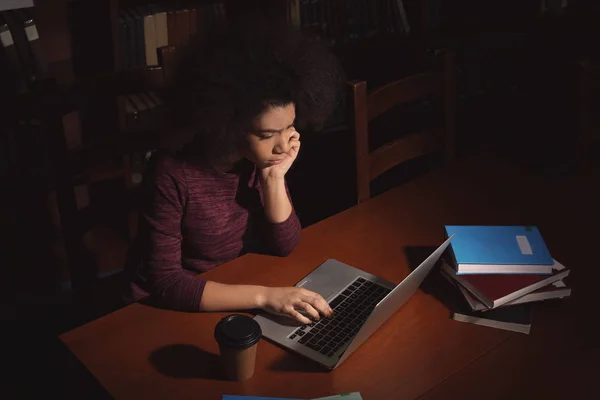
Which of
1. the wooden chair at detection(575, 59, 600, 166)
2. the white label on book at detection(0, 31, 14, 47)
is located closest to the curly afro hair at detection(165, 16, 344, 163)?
the wooden chair at detection(575, 59, 600, 166)

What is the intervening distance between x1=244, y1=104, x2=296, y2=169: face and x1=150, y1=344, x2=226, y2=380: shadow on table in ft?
1.38

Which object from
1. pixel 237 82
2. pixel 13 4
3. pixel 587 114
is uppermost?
pixel 13 4

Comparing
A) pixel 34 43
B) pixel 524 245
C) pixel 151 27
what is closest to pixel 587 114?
pixel 524 245

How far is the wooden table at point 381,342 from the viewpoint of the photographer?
3.81 feet

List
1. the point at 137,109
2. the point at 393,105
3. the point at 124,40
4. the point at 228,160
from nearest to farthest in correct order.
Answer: the point at 228,160
the point at 393,105
the point at 124,40
the point at 137,109

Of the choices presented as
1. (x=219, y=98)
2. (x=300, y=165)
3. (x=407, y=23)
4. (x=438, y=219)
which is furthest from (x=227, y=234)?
(x=407, y=23)

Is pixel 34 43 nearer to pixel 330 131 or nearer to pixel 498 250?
pixel 330 131

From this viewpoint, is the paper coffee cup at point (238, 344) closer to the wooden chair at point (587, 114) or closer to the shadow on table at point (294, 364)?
the shadow on table at point (294, 364)

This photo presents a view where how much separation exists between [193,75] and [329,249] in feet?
1.58

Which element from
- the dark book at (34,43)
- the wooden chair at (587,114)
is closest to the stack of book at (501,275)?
the wooden chair at (587,114)

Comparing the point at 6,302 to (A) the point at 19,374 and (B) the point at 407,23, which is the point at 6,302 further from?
(B) the point at 407,23

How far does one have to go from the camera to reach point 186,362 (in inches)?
47.4

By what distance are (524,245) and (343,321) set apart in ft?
1.45

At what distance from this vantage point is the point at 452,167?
1892 millimetres
